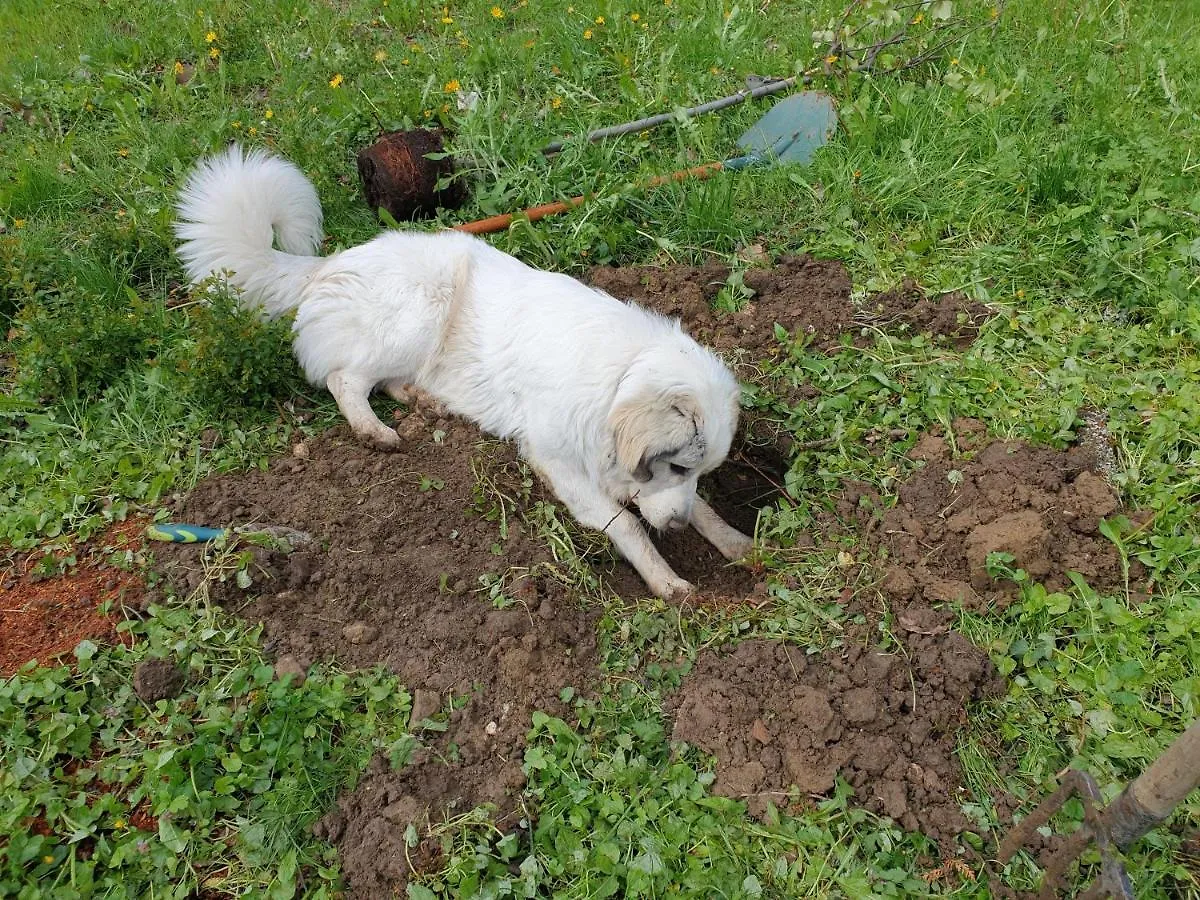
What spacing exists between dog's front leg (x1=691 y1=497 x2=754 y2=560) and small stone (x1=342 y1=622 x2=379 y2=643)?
4.82 feet

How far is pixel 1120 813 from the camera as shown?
1.93m

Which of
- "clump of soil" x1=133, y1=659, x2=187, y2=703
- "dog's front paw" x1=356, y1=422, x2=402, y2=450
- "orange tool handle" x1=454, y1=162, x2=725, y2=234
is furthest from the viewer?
"orange tool handle" x1=454, y1=162, x2=725, y2=234

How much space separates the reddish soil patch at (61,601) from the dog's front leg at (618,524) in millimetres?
1761

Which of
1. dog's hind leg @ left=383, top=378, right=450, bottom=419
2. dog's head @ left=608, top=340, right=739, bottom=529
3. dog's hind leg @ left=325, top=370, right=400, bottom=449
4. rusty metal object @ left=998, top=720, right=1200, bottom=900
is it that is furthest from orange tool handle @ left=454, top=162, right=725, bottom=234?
rusty metal object @ left=998, top=720, right=1200, bottom=900

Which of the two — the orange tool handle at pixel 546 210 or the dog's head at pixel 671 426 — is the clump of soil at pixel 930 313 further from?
the orange tool handle at pixel 546 210

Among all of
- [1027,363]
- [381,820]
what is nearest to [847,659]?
[381,820]

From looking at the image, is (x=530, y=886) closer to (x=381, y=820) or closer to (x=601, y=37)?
(x=381, y=820)

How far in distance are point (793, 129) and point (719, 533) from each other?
125 inches

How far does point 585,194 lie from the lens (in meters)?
5.07

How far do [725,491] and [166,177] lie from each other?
4.39m

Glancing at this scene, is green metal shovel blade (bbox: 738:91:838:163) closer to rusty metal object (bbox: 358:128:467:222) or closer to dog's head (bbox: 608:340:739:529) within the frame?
rusty metal object (bbox: 358:128:467:222)

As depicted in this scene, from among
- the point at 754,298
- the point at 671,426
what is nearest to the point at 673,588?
the point at 671,426

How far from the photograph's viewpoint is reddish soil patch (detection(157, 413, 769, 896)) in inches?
103

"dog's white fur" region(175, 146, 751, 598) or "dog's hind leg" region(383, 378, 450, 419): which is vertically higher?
"dog's white fur" region(175, 146, 751, 598)
